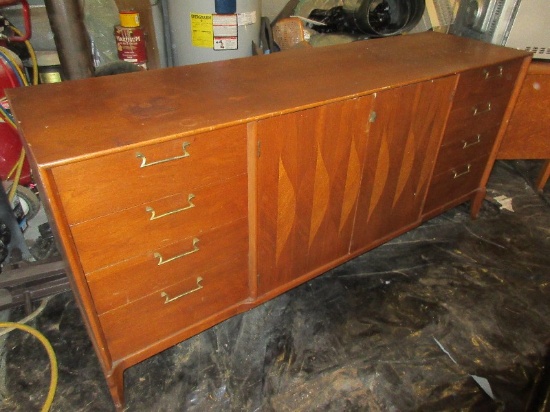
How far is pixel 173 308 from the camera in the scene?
44.3 inches

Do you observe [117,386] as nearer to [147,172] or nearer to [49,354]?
[49,354]

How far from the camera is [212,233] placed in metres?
1.08

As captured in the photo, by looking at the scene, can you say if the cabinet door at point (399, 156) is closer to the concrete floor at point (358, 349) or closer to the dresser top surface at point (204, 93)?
the dresser top surface at point (204, 93)

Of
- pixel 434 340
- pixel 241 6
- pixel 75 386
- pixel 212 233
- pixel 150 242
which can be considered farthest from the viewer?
pixel 241 6

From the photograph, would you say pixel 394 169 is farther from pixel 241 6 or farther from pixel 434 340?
pixel 241 6

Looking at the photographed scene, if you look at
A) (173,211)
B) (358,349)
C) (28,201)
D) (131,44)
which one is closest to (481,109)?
(358,349)

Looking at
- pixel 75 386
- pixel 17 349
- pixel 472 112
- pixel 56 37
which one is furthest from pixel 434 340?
pixel 56 37

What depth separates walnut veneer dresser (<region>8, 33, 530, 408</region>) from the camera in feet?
2.84

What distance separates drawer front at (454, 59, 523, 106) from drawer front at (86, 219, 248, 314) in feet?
3.10

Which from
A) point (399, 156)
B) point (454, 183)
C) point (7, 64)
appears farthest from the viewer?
point (454, 183)

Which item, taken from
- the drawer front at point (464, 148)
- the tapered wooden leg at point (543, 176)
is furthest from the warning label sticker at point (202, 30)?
the tapered wooden leg at point (543, 176)

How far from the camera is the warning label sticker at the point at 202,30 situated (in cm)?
164

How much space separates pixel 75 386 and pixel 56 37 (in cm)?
120

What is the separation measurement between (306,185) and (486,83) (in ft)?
2.84
